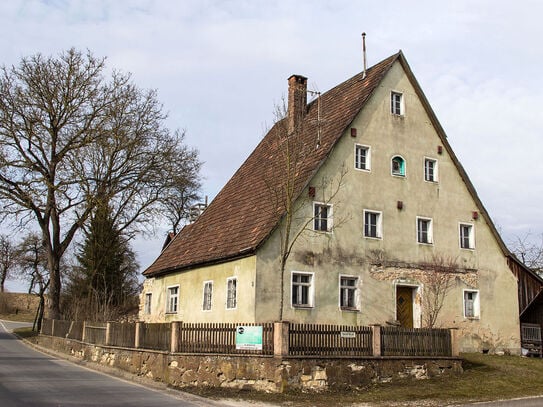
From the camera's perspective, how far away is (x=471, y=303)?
2538cm

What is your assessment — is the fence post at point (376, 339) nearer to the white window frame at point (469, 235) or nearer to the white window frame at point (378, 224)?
the white window frame at point (378, 224)

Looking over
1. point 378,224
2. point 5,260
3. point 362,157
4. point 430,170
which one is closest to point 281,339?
point 378,224

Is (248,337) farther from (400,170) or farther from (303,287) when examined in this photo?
(400,170)

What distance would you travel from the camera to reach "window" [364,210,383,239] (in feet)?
76.8

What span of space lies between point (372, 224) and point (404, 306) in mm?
3567

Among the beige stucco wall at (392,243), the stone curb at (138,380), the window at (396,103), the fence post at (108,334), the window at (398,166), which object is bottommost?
the stone curb at (138,380)

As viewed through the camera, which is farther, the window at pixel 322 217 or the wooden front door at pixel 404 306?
the wooden front door at pixel 404 306

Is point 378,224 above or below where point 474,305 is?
above

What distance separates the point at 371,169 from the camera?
24.0m

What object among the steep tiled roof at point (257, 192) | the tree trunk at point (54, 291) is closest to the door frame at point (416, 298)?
the steep tiled roof at point (257, 192)

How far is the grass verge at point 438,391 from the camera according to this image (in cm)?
1497

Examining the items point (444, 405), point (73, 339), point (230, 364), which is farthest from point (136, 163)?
point (444, 405)

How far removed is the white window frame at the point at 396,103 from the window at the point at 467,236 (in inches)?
220

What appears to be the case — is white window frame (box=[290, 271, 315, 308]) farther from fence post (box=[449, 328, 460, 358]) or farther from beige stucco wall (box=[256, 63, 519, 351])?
fence post (box=[449, 328, 460, 358])
